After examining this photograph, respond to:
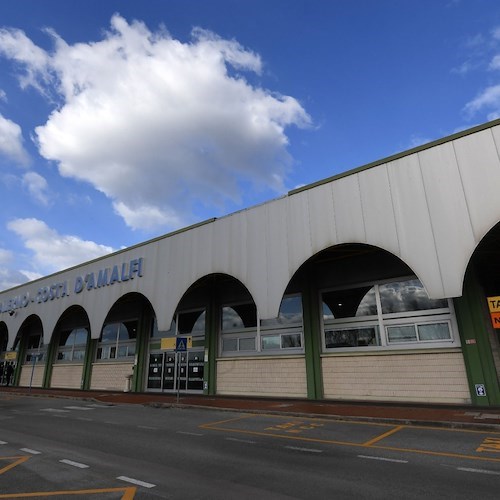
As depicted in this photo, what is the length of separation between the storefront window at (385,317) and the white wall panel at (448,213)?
3.20 m

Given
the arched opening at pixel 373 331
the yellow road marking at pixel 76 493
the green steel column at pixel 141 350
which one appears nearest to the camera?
the yellow road marking at pixel 76 493

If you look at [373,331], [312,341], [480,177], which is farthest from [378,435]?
[480,177]

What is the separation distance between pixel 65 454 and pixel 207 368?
42.7ft

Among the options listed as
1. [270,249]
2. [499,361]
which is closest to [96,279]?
[270,249]

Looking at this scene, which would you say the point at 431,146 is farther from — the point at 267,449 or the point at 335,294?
the point at 267,449

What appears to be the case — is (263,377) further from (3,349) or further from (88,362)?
(3,349)

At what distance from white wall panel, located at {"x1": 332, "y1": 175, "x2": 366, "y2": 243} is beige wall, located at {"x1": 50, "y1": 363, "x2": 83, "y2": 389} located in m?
22.7

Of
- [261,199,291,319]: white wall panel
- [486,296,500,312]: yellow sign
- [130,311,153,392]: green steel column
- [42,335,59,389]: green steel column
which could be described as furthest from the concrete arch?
[42,335,59,389]: green steel column

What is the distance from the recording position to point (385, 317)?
16.0 m

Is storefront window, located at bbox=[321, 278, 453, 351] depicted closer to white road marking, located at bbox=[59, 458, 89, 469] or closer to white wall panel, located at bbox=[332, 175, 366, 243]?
white wall panel, located at bbox=[332, 175, 366, 243]

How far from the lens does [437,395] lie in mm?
14055

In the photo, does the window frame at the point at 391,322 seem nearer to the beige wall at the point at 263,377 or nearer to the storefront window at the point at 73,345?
the beige wall at the point at 263,377

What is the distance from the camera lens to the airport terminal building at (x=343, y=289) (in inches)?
501

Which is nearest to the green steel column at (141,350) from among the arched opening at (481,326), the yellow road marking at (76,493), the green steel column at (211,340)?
the green steel column at (211,340)
